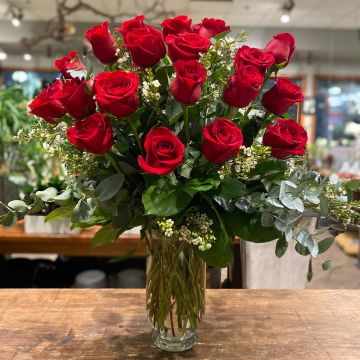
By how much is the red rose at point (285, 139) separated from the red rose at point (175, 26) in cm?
→ 27

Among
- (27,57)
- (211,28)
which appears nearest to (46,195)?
(211,28)

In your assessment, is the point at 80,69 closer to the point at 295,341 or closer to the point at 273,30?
the point at 295,341

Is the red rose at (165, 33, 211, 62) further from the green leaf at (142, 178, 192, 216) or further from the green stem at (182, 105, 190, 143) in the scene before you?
the green leaf at (142, 178, 192, 216)

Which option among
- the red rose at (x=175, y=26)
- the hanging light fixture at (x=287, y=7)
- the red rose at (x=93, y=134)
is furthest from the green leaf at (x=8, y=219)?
the hanging light fixture at (x=287, y=7)

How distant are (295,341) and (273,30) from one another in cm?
681

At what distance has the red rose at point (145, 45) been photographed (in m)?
0.77

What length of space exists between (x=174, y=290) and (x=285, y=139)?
412 mm

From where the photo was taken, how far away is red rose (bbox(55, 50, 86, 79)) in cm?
89

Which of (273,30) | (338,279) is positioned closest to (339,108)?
(273,30)

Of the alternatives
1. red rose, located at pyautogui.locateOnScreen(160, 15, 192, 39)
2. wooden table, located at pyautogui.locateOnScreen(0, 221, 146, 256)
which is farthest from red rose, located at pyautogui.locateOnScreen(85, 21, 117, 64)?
wooden table, located at pyautogui.locateOnScreen(0, 221, 146, 256)

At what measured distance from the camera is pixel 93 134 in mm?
740

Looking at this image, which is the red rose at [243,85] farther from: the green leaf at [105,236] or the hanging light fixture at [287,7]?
the hanging light fixture at [287,7]

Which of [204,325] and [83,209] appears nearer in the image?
[83,209]

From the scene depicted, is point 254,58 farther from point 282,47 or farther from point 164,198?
point 164,198
